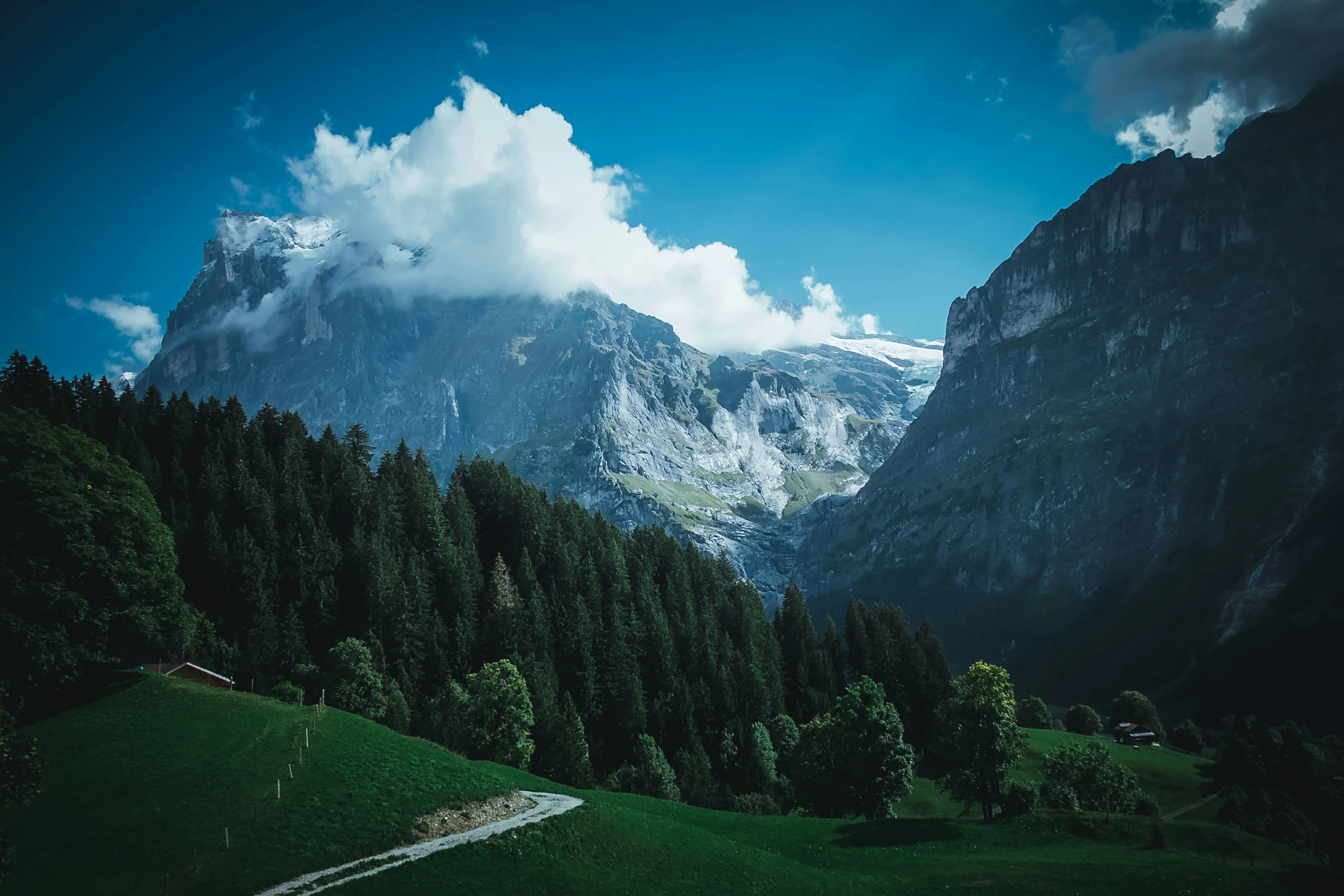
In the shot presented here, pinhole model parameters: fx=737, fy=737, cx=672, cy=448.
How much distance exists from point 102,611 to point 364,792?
2538 cm

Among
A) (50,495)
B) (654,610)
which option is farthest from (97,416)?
(654,610)

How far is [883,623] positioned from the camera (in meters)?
125

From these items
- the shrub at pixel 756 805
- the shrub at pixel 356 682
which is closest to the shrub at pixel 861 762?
the shrub at pixel 756 805

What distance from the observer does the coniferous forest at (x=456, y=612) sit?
7175cm

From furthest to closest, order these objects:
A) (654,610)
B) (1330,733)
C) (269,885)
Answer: (1330,733) < (654,610) < (269,885)

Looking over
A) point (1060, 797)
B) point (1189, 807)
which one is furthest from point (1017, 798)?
point (1189, 807)

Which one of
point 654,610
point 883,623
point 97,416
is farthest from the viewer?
point 883,623

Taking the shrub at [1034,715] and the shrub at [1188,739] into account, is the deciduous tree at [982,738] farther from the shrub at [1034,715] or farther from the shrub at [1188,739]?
the shrub at [1188,739]

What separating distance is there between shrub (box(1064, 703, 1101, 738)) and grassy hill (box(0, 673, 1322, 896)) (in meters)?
Answer: 105

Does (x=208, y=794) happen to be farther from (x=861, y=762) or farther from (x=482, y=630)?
(x=482, y=630)

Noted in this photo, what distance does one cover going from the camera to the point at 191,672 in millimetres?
59906

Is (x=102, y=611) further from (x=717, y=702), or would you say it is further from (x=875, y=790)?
(x=717, y=702)

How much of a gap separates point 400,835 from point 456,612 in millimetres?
56970

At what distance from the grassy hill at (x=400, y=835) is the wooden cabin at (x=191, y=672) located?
7795 millimetres
